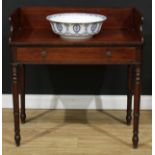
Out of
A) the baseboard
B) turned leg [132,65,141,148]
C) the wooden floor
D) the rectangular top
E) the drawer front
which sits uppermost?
the rectangular top

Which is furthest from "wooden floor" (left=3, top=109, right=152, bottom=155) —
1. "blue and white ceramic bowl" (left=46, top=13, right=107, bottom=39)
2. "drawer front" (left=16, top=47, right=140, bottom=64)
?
"blue and white ceramic bowl" (left=46, top=13, right=107, bottom=39)

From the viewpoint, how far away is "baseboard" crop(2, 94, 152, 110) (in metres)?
3.00

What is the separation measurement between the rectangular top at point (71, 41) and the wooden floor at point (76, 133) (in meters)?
0.62

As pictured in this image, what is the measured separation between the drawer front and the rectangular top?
0.03 metres

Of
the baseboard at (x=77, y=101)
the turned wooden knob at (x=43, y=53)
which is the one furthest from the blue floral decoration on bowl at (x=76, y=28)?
the baseboard at (x=77, y=101)

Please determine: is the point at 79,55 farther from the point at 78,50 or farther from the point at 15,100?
the point at 15,100

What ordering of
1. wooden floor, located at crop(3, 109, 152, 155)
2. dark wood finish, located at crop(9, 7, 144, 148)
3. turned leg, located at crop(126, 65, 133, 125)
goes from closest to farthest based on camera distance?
dark wood finish, located at crop(9, 7, 144, 148) < wooden floor, located at crop(3, 109, 152, 155) < turned leg, located at crop(126, 65, 133, 125)

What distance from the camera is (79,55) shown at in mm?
2295

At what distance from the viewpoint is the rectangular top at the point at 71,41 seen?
2.27 meters

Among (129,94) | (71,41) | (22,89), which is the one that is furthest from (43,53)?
(129,94)

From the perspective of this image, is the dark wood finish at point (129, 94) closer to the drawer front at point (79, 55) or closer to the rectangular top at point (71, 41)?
the rectangular top at point (71, 41)

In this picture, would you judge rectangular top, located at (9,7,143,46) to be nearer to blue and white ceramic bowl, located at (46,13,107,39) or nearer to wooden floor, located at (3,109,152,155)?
blue and white ceramic bowl, located at (46,13,107,39)

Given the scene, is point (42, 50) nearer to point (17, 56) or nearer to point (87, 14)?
point (17, 56)

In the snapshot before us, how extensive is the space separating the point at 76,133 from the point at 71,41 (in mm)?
653
